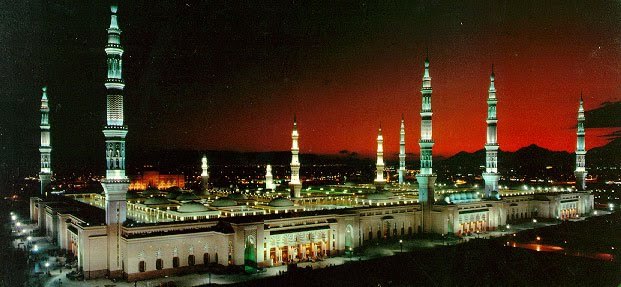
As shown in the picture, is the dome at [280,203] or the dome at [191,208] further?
the dome at [280,203]

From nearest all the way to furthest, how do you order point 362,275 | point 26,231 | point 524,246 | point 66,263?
point 362,275 → point 66,263 → point 524,246 → point 26,231

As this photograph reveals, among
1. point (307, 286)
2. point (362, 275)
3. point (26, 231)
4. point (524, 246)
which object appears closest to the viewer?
point (307, 286)

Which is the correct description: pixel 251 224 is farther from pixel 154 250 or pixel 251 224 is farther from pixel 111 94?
pixel 111 94

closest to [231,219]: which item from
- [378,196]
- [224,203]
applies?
[224,203]

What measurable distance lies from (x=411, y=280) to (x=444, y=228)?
64.8 ft

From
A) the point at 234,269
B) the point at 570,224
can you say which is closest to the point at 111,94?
the point at 234,269

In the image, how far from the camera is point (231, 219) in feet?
129

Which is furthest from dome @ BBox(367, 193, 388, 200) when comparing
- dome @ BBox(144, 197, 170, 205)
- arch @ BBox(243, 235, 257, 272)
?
arch @ BBox(243, 235, 257, 272)

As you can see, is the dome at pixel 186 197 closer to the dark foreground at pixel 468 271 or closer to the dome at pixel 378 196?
the dome at pixel 378 196

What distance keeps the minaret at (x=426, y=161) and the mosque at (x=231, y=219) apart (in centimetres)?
11

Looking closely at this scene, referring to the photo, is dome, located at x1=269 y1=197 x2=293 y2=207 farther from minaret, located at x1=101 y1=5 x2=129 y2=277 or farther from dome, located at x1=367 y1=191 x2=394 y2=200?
minaret, located at x1=101 y1=5 x2=129 y2=277

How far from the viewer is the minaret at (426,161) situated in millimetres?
53594

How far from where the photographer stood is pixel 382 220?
162 ft

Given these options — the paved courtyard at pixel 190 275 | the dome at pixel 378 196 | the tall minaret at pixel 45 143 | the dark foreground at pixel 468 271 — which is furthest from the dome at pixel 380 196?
the tall minaret at pixel 45 143
